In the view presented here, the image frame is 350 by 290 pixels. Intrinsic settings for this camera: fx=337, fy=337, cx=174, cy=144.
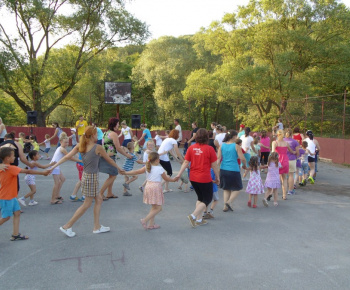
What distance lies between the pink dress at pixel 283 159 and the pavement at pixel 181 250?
106 cm

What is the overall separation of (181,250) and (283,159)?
4595 mm

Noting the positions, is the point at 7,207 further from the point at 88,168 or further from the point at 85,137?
the point at 85,137

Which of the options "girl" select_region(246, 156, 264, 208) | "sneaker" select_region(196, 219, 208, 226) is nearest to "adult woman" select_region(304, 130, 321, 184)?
"girl" select_region(246, 156, 264, 208)

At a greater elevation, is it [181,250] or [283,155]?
[283,155]

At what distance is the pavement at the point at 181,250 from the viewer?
3.97 metres

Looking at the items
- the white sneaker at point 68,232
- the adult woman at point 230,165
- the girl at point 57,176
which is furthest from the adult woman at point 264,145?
the white sneaker at point 68,232

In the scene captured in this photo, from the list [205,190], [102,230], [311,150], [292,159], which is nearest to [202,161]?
[205,190]

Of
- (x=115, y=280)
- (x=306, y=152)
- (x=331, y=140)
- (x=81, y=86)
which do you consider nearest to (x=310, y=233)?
(x=115, y=280)

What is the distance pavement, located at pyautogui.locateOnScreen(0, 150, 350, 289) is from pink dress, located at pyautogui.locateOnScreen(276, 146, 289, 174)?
3.49 feet

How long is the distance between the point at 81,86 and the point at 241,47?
16266mm

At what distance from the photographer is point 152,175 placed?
5.77 metres

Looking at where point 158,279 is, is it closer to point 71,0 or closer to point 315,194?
point 315,194

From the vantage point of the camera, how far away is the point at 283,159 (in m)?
8.49

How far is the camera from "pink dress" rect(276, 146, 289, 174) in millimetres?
8469
